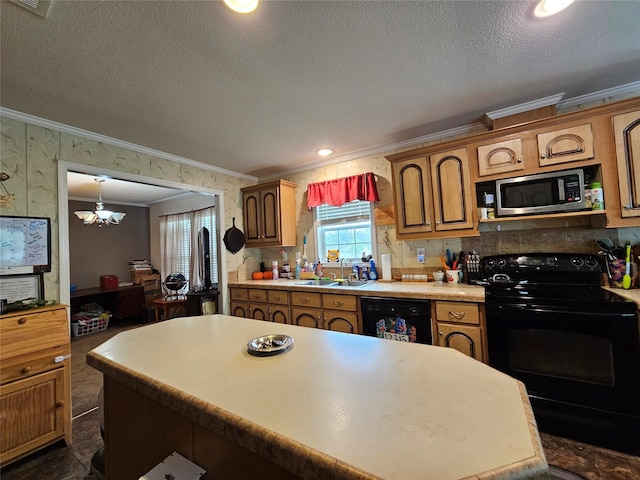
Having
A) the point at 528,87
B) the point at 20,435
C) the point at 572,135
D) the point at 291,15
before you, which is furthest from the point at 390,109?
the point at 20,435

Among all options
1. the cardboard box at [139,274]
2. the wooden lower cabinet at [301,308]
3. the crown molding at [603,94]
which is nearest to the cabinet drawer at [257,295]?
the wooden lower cabinet at [301,308]

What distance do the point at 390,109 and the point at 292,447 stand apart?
7.79 ft

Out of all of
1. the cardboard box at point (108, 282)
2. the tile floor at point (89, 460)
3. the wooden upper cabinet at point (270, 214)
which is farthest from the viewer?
the cardboard box at point (108, 282)

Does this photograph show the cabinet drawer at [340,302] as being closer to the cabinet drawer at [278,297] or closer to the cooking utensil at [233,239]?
the cabinet drawer at [278,297]

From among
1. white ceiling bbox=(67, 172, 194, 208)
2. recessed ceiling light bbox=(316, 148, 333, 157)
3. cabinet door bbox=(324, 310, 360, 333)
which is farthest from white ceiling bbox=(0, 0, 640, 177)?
white ceiling bbox=(67, 172, 194, 208)

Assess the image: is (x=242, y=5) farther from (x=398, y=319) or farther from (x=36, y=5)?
(x=398, y=319)

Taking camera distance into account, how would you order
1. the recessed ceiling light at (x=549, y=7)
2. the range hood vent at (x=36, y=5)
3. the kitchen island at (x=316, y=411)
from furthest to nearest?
the recessed ceiling light at (x=549, y=7) → the range hood vent at (x=36, y=5) → the kitchen island at (x=316, y=411)

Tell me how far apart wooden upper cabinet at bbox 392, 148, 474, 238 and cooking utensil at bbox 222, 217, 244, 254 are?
2182 millimetres

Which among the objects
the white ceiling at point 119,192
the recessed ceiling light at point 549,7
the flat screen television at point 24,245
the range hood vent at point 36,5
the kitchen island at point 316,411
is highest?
the white ceiling at point 119,192

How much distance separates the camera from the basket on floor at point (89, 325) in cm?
460

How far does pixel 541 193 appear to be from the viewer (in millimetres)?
2154

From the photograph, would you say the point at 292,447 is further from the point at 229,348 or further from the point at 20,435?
the point at 20,435

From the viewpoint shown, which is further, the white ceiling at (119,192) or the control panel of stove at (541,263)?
the white ceiling at (119,192)

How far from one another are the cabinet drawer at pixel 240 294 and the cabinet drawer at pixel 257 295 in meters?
0.07
